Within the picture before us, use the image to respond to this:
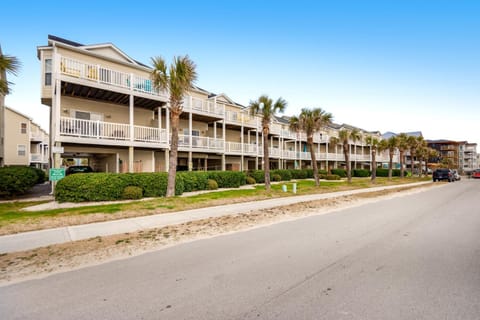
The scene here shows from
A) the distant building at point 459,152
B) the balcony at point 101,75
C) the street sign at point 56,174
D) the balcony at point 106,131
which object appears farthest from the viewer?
the distant building at point 459,152

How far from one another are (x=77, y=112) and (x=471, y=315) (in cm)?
2059

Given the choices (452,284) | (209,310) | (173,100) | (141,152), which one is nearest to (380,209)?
(452,284)

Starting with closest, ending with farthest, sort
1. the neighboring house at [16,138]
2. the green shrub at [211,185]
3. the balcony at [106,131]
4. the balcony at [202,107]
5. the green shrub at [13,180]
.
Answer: the green shrub at [13,180] → the balcony at [106,131] → the green shrub at [211,185] → the balcony at [202,107] → the neighboring house at [16,138]

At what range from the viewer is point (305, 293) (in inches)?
138

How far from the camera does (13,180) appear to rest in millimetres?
12859

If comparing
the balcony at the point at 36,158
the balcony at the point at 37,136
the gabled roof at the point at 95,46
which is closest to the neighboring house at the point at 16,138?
the balcony at the point at 36,158

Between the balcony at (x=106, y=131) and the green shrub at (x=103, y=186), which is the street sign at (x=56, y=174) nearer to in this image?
the green shrub at (x=103, y=186)

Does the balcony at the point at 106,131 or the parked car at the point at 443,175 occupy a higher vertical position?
the balcony at the point at 106,131

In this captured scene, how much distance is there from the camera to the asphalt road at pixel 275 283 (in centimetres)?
306

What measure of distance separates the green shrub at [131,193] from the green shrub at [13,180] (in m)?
5.66

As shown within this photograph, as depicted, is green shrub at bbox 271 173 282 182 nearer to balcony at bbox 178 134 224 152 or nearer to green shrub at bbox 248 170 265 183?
green shrub at bbox 248 170 265 183

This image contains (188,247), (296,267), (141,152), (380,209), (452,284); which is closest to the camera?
(452,284)

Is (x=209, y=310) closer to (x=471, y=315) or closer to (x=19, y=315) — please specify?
(x=19, y=315)

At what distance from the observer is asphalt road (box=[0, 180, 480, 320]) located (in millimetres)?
3061
